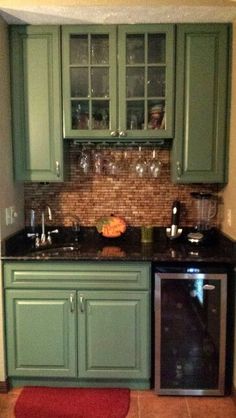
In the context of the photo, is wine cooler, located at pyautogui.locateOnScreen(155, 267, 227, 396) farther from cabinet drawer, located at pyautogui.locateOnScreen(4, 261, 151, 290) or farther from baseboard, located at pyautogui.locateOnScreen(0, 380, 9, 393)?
baseboard, located at pyautogui.locateOnScreen(0, 380, 9, 393)

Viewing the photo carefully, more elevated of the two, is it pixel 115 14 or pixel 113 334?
pixel 115 14

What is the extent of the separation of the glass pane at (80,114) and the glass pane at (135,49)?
446mm

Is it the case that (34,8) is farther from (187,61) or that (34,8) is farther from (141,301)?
(141,301)

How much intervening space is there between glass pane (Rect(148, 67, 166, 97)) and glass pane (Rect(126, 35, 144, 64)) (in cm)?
11

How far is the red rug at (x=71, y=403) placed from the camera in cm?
217

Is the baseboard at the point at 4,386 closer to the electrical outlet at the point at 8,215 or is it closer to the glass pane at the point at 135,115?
the electrical outlet at the point at 8,215

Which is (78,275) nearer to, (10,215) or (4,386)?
(10,215)

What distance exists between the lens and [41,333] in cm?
235

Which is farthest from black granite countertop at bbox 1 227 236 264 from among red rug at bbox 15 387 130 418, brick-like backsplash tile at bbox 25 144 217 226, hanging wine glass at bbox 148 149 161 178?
red rug at bbox 15 387 130 418

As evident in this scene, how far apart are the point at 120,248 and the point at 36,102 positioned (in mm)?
1234

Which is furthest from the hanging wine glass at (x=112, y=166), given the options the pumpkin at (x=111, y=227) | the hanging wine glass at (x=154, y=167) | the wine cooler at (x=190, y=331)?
the wine cooler at (x=190, y=331)

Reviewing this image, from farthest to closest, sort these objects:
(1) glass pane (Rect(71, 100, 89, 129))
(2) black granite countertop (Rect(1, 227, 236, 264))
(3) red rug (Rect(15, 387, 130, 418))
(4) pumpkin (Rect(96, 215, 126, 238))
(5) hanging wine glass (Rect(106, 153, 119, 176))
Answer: (5) hanging wine glass (Rect(106, 153, 119, 176)), (4) pumpkin (Rect(96, 215, 126, 238)), (1) glass pane (Rect(71, 100, 89, 129)), (2) black granite countertop (Rect(1, 227, 236, 264)), (3) red rug (Rect(15, 387, 130, 418))

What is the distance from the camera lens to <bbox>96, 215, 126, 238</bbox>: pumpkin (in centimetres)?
269

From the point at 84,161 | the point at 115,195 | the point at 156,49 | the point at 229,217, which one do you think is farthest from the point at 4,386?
the point at 156,49
